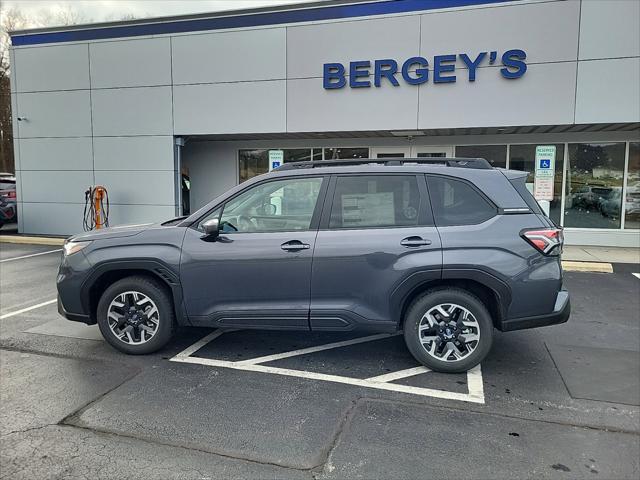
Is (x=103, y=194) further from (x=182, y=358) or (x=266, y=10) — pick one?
(x=182, y=358)

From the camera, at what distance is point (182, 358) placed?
4621 millimetres

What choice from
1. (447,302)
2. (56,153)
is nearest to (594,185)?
(447,302)

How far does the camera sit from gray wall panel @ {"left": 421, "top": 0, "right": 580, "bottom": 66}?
10305mm

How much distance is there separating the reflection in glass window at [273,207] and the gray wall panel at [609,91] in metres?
8.50

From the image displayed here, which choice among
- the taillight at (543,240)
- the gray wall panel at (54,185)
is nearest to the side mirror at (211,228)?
the taillight at (543,240)

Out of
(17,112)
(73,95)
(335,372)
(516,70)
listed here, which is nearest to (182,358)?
(335,372)

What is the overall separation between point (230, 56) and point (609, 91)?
28.7 feet

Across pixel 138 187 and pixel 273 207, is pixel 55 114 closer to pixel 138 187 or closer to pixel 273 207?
pixel 138 187

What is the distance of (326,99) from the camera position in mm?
11750

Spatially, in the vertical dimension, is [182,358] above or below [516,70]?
below

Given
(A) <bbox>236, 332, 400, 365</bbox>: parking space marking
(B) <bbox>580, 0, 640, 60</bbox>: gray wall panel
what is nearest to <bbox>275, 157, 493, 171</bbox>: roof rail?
(A) <bbox>236, 332, 400, 365</bbox>: parking space marking

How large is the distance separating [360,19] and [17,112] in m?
10.3

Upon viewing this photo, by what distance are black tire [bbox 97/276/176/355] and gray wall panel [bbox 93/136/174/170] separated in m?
8.91

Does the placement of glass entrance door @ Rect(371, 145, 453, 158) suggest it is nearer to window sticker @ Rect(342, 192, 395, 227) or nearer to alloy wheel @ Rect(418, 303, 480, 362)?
window sticker @ Rect(342, 192, 395, 227)
